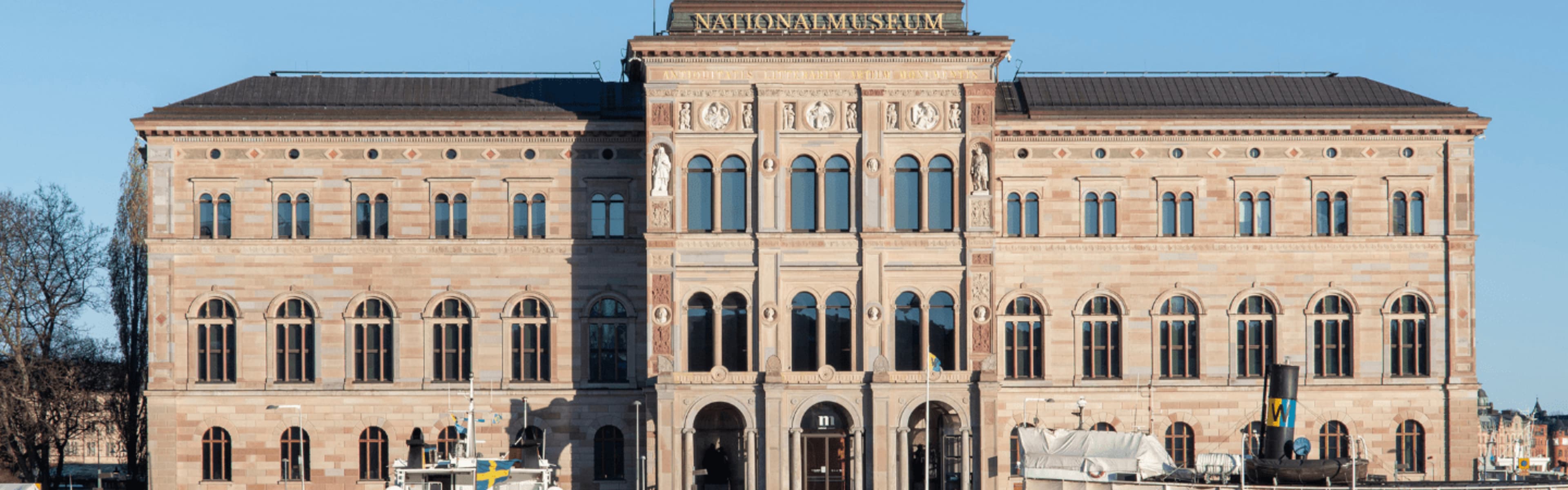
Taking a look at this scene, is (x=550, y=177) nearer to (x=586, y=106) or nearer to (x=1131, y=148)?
(x=586, y=106)

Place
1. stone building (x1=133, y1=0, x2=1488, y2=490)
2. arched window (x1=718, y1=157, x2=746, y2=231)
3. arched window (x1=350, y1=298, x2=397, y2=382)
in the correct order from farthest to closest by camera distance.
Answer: arched window (x1=350, y1=298, x2=397, y2=382) < arched window (x1=718, y1=157, x2=746, y2=231) < stone building (x1=133, y1=0, x2=1488, y2=490)

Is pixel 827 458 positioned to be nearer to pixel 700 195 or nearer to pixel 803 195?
pixel 803 195

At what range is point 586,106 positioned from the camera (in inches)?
2867

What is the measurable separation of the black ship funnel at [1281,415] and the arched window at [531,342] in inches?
1012

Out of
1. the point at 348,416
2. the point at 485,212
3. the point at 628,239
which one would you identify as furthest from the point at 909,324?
the point at 348,416

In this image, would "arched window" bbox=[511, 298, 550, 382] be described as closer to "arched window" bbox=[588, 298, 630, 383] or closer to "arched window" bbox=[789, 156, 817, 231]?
"arched window" bbox=[588, 298, 630, 383]

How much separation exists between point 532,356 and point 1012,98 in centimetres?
1993

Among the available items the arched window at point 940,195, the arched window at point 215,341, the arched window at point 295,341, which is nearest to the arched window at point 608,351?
the arched window at point 295,341

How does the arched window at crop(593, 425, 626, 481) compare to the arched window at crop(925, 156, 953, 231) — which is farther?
the arched window at crop(593, 425, 626, 481)

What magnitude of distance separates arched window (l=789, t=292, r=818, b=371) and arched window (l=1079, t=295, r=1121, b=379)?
10412mm

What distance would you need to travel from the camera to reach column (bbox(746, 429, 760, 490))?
65.4 meters

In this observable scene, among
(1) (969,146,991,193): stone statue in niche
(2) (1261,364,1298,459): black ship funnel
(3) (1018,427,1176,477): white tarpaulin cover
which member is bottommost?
(3) (1018,427,1176,477): white tarpaulin cover

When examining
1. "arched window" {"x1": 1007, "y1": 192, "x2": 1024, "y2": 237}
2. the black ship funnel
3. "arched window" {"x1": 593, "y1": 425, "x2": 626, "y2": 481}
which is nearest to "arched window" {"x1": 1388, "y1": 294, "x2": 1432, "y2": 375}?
"arched window" {"x1": 1007, "y1": 192, "x2": 1024, "y2": 237}

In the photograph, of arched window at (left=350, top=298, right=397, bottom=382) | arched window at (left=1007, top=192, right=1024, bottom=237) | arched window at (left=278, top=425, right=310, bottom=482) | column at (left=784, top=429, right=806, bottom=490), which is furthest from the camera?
arched window at (left=1007, top=192, right=1024, bottom=237)
